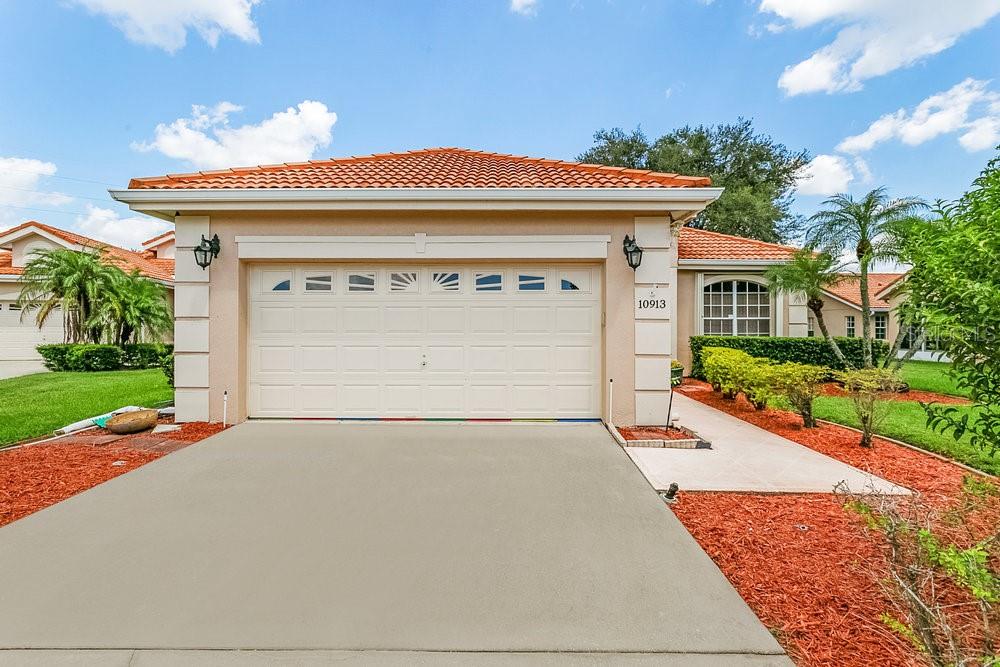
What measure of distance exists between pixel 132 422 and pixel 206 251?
2.70 meters

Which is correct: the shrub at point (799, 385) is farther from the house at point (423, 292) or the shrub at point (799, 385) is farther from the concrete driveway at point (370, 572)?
the concrete driveway at point (370, 572)

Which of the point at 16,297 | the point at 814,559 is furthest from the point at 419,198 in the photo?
the point at 16,297

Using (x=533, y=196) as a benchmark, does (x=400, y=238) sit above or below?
below

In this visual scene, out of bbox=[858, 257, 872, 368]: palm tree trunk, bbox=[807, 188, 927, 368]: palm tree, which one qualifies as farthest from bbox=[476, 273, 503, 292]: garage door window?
bbox=[858, 257, 872, 368]: palm tree trunk

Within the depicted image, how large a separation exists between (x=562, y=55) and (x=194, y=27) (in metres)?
10.9

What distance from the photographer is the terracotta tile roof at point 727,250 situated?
456 inches

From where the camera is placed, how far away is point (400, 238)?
20.4ft

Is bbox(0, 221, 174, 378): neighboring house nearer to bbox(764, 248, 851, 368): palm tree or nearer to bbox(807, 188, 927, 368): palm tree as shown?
bbox(764, 248, 851, 368): palm tree

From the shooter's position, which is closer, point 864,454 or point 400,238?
point 864,454

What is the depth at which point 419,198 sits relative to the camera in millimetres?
5902

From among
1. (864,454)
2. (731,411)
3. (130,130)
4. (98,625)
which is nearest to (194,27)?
(130,130)

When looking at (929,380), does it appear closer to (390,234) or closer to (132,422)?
(390,234)

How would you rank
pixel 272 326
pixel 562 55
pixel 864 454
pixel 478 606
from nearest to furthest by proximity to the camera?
pixel 478 606 < pixel 864 454 < pixel 272 326 < pixel 562 55

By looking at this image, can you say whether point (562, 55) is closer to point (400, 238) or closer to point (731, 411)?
point (400, 238)
